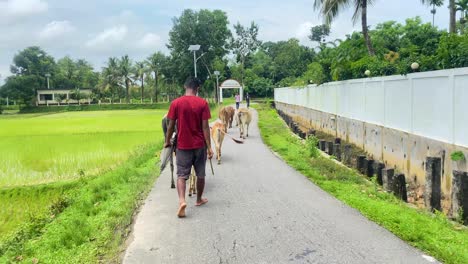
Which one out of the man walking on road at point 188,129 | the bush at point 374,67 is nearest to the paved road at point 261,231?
the man walking on road at point 188,129

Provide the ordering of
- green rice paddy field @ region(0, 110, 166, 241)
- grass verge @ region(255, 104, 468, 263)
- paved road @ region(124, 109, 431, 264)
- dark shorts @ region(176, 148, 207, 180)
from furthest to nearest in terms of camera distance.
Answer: green rice paddy field @ region(0, 110, 166, 241) → dark shorts @ region(176, 148, 207, 180) → grass verge @ region(255, 104, 468, 263) → paved road @ region(124, 109, 431, 264)

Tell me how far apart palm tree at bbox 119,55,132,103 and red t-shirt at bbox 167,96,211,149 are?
6837cm

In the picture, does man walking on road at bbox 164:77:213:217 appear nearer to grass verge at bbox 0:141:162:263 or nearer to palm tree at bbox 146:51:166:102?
grass verge at bbox 0:141:162:263

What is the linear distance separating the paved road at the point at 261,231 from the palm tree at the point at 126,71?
222 feet

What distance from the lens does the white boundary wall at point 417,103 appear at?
7.96 m

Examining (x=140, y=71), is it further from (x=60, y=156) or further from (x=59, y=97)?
(x=60, y=156)

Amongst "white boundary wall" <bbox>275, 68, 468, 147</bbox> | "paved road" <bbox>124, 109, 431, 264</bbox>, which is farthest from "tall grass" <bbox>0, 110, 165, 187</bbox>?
"white boundary wall" <bbox>275, 68, 468, 147</bbox>

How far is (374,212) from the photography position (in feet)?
20.1

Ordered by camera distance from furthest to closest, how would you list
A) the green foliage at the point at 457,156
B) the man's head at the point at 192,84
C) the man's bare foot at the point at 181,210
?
1. the green foliage at the point at 457,156
2. the man's head at the point at 192,84
3. the man's bare foot at the point at 181,210

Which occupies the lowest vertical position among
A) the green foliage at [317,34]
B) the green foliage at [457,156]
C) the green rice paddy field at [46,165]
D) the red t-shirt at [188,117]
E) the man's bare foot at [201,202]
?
the green rice paddy field at [46,165]

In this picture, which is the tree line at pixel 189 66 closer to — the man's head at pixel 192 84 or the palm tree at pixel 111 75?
the palm tree at pixel 111 75

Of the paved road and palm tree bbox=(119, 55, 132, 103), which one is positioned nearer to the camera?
the paved road

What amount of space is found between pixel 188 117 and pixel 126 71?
7033 cm

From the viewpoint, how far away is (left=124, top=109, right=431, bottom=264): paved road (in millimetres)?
4629
